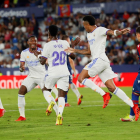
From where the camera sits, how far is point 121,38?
2744 centimetres

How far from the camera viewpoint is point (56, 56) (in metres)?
8.48

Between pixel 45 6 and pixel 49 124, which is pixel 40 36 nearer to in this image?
pixel 45 6

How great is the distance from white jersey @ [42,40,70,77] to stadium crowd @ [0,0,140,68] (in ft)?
54.4

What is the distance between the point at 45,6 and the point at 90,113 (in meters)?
21.8

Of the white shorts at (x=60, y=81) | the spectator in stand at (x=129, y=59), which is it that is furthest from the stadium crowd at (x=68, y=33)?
the white shorts at (x=60, y=81)

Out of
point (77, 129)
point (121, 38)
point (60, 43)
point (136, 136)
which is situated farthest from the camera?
point (121, 38)

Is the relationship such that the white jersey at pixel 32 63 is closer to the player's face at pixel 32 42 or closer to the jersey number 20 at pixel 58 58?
the player's face at pixel 32 42

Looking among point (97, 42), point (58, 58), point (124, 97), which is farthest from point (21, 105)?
point (124, 97)

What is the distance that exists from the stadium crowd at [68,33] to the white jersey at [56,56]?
54.4 feet

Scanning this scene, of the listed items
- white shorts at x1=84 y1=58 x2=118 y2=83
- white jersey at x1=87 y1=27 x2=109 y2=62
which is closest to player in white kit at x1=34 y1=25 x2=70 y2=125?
white shorts at x1=84 y1=58 x2=118 y2=83

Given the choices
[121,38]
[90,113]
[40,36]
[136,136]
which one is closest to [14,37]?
[40,36]

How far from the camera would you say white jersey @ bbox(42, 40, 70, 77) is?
8.45 m

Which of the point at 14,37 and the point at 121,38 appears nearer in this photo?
the point at 121,38

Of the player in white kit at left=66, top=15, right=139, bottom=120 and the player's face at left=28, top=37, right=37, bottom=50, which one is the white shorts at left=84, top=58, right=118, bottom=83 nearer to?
the player in white kit at left=66, top=15, right=139, bottom=120
